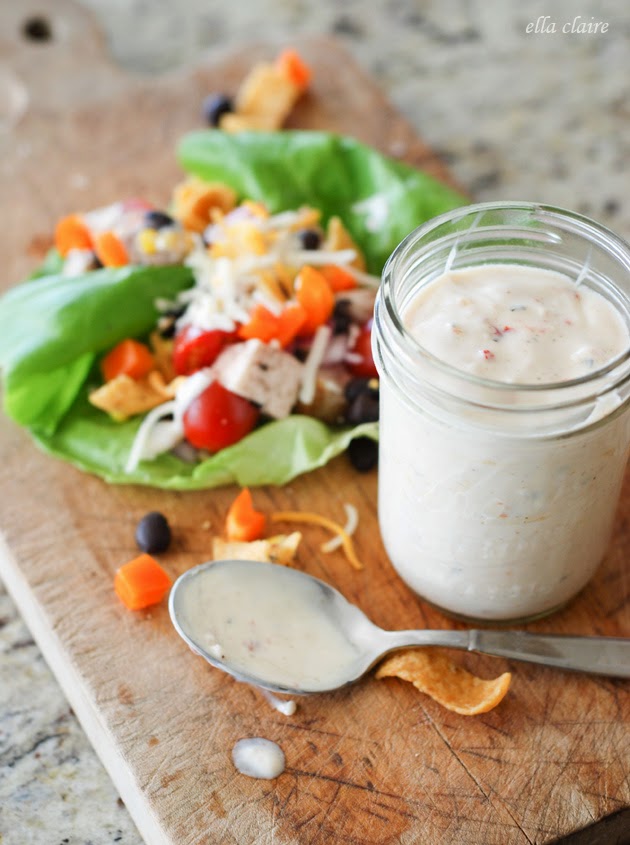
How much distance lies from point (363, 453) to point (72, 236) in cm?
117

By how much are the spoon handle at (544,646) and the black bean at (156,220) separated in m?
1.47

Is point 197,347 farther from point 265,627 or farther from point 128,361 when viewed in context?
point 265,627

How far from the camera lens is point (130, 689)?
2232 millimetres

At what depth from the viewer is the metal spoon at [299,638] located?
2182mm

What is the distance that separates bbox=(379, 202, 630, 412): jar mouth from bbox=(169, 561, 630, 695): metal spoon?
64 cm

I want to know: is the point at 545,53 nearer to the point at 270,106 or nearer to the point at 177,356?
the point at 270,106

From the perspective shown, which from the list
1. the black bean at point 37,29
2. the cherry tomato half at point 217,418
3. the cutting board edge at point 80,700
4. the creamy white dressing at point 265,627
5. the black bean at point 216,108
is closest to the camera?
the cutting board edge at point 80,700

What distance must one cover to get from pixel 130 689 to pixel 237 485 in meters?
0.67

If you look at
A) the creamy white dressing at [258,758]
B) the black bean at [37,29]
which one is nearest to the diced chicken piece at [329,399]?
the creamy white dressing at [258,758]

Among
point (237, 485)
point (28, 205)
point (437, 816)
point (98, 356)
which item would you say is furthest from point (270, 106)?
point (437, 816)

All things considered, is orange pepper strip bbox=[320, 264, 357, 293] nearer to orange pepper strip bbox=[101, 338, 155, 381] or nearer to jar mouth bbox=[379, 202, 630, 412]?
orange pepper strip bbox=[101, 338, 155, 381]

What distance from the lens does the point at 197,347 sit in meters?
2.77

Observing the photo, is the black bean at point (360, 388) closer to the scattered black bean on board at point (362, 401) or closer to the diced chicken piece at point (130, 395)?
the scattered black bean on board at point (362, 401)

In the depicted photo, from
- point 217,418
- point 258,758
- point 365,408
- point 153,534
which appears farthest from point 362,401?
point 258,758
